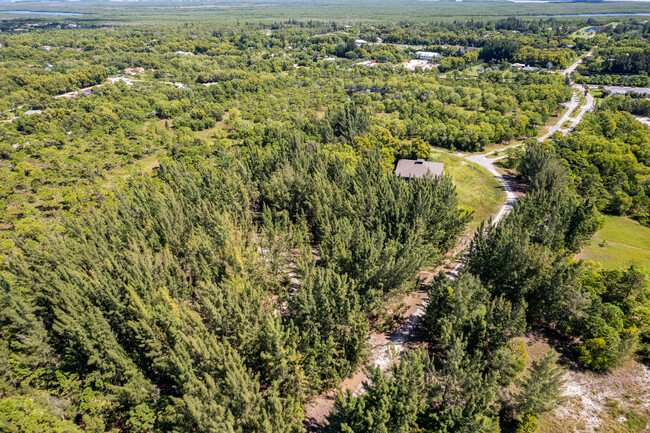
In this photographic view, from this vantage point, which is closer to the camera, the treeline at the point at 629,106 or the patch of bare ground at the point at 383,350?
the patch of bare ground at the point at 383,350

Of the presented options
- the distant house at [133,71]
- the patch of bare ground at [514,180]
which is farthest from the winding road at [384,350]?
the distant house at [133,71]

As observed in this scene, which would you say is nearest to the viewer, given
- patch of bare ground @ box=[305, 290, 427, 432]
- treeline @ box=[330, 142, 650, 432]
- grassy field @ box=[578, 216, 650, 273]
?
treeline @ box=[330, 142, 650, 432]

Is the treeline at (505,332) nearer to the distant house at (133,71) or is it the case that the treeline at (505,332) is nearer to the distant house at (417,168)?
the distant house at (417,168)

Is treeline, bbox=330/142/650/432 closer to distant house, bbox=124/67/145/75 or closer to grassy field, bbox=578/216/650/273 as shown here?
grassy field, bbox=578/216/650/273

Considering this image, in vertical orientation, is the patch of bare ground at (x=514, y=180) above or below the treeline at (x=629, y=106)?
below

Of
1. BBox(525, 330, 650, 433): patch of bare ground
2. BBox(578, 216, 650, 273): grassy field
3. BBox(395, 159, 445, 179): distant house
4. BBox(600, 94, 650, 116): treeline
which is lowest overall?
BBox(525, 330, 650, 433): patch of bare ground

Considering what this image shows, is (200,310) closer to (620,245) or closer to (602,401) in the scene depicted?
(602,401)

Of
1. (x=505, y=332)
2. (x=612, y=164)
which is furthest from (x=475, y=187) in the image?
(x=505, y=332)

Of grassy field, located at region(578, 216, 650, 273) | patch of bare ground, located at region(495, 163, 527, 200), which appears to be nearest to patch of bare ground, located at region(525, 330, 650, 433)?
grassy field, located at region(578, 216, 650, 273)
